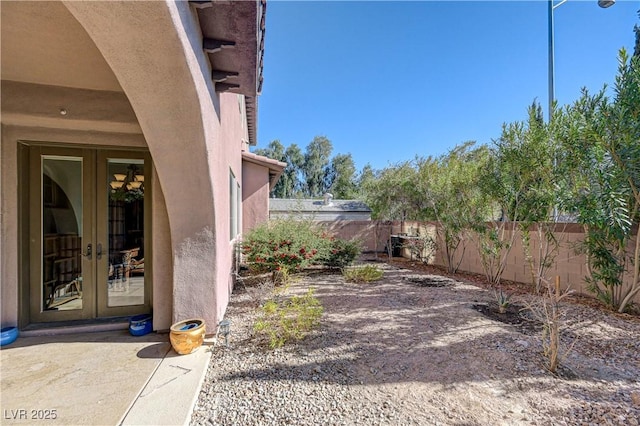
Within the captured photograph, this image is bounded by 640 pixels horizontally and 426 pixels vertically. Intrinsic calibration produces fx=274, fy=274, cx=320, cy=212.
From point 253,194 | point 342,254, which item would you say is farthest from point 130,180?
point 342,254

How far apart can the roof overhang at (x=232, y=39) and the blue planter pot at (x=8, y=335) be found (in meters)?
4.58

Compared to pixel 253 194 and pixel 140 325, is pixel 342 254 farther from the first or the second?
pixel 140 325

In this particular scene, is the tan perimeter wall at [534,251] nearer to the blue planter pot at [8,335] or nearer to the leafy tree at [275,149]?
the blue planter pot at [8,335]

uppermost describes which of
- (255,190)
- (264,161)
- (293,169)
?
(293,169)

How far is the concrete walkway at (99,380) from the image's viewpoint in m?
2.56

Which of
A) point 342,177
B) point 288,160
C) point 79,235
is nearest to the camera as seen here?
point 79,235

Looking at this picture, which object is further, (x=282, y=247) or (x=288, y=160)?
(x=288, y=160)

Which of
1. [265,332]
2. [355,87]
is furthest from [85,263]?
[355,87]

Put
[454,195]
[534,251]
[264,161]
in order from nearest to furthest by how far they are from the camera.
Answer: [534,251] < [454,195] < [264,161]

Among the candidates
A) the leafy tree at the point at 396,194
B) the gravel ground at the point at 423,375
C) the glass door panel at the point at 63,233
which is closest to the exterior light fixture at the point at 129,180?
the glass door panel at the point at 63,233

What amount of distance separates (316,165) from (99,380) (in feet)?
122

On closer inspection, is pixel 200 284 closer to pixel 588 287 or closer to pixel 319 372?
pixel 319 372

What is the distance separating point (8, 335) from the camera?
386 centimetres

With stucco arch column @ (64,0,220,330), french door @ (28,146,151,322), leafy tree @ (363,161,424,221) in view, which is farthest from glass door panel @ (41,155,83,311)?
leafy tree @ (363,161,424,221)
